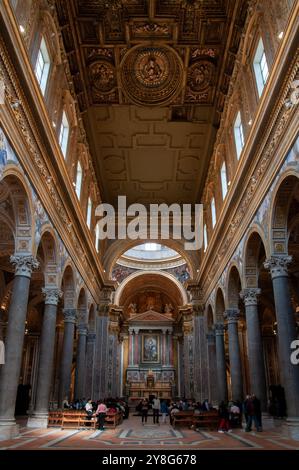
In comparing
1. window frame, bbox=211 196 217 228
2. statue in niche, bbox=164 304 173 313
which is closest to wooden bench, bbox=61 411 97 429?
window frame, bbox=211 196 217 228

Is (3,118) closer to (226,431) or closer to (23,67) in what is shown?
(23,67)

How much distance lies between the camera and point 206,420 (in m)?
15.0

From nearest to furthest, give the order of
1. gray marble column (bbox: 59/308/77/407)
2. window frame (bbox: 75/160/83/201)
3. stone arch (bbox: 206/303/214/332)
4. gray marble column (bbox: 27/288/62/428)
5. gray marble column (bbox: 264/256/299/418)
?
gray marble column (bbox: 264/256/299/418), gray marble column (bbox: 27/288/62/428), gray marble column (bbox: 59/308/77/407), window frame (bbox: 75/160/83/201), stone arch (bbox: 206/303/214/332)

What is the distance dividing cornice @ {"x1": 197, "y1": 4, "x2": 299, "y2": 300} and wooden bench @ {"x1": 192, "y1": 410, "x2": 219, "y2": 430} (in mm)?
6424

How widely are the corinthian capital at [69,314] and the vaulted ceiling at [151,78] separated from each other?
8.44m

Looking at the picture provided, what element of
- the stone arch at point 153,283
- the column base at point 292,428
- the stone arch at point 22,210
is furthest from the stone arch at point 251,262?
the stone arch at point 153,283

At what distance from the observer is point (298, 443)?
9.41 m

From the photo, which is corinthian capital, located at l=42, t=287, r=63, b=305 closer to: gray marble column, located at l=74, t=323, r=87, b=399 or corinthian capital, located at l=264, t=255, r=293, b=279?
gray marble column, located at l=74, t=323, r=87, b=399

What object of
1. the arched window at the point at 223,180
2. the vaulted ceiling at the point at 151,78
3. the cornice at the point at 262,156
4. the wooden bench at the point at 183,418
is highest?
the vaulted ceiling at the point at 151,78

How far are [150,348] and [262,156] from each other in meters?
34.2

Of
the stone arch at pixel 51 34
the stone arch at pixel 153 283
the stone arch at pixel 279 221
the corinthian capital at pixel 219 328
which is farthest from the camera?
the stone arch at pixel 153 283

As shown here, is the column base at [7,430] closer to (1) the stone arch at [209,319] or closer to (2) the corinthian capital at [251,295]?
(2) the corinthian capital at [251,295]

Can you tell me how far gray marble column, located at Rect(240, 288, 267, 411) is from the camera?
14.0 m

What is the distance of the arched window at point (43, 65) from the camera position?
13.2 meters
